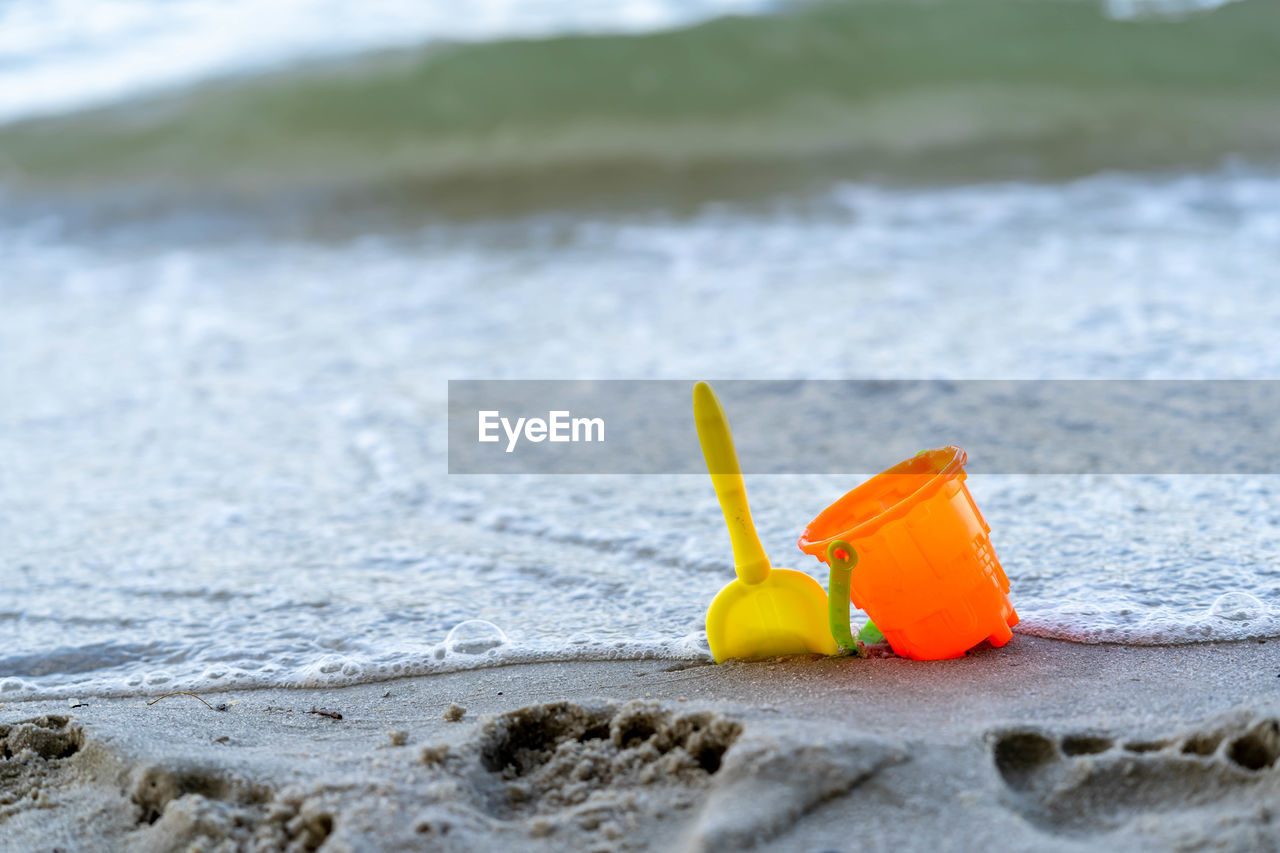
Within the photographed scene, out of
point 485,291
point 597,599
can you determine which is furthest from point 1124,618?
point 485,291

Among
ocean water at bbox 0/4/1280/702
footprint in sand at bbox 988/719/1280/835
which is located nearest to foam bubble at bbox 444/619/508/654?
ocean water at bbox 0/4/1280/702

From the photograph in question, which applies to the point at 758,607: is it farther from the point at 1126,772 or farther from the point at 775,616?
the point at 1126,772

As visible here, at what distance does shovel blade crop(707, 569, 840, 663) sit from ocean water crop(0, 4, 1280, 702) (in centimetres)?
19

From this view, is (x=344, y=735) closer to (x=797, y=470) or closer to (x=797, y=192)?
(x=797, y=470)

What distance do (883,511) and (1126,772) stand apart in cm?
54

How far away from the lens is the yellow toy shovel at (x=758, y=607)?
1.73 m

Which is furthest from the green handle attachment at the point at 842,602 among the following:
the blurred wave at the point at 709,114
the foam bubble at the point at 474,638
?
the blurred wave at the point at 709,114

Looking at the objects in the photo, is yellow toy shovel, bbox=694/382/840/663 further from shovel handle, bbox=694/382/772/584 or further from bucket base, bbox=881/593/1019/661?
bucket base, bbox=881/593/1019/661

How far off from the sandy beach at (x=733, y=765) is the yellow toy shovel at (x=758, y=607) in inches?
1.4

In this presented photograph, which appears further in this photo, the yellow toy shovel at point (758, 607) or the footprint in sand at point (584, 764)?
the yellow toy shovel at point (758, 607)

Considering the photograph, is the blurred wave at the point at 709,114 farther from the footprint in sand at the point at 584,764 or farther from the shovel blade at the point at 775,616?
the footprint in sand at the point at 584,764

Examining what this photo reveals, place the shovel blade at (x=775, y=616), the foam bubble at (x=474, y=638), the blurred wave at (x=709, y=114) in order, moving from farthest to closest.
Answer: the blurred wave at (x=709, y=114), the foam bubble at (x=474, y=638), the shovel blade at (x=775, y=616)

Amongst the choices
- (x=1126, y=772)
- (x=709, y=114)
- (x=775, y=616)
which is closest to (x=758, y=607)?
(x=775, y=616)

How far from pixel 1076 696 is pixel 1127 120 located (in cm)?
651
